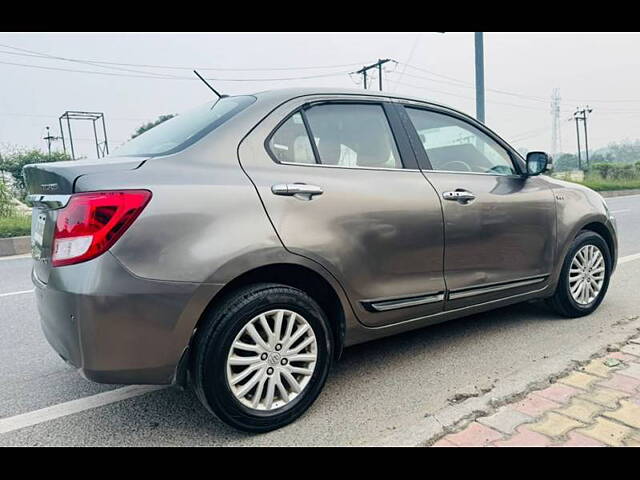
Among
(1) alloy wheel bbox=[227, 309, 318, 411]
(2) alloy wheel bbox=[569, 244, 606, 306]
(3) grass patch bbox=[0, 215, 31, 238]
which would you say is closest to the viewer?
(1) alloy wheel bbox=[227, 309, 318, 411]

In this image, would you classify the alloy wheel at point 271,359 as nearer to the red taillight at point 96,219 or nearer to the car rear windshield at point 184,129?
the red taillight at point 96,219

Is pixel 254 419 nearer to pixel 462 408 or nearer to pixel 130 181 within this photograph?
pixel 462 408

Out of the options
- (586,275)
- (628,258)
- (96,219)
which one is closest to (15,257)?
(96,219)

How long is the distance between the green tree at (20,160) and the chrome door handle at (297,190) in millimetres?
11924

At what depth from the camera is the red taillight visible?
1.89 m

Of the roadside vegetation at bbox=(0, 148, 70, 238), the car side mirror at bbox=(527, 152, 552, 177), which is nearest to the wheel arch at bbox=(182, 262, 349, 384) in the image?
the car side mirror at bbox=(527, 152, 552, 177)

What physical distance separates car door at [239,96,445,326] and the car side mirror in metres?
1.07

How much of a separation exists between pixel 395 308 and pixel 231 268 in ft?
3.31

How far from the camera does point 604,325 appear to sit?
3537 millimetres

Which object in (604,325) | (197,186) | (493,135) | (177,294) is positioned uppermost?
(493,135)

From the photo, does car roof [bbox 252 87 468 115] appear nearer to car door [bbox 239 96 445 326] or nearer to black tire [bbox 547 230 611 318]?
car door [bbox 239 96 445 326]

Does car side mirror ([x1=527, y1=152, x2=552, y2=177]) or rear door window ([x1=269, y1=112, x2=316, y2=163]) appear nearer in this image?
rear door window ([x1=269, y1=112, x2=316, y2=163])

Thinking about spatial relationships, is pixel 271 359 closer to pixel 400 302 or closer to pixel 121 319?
pixel 121 319
